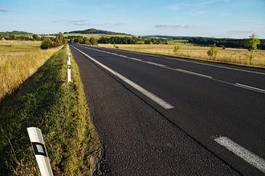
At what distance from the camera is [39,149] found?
2941mm

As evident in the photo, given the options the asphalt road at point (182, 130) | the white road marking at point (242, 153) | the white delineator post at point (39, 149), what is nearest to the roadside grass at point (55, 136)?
the asphalt road at point (182, 130)

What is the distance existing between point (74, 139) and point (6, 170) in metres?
1.05

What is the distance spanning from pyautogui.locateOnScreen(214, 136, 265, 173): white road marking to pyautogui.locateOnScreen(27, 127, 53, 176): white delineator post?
2.46 m

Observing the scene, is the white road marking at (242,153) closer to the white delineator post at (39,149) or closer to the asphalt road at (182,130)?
the asphalt road at (182,130)

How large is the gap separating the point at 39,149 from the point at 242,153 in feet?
8.77

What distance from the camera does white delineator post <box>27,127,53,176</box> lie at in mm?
2809

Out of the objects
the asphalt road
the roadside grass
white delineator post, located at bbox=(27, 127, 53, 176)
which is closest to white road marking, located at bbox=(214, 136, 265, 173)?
the asphalt road

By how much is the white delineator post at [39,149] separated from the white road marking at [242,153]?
246 centimetres

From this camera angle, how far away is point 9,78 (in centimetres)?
1417

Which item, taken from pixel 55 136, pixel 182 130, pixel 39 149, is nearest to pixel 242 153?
pixel 182 130

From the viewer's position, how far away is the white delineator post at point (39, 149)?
2.81 m

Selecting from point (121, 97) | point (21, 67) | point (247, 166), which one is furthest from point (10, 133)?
point (21, 67)

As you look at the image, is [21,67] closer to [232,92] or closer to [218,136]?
[232,92]

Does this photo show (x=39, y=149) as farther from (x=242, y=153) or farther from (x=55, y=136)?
(x=242, y=153)
